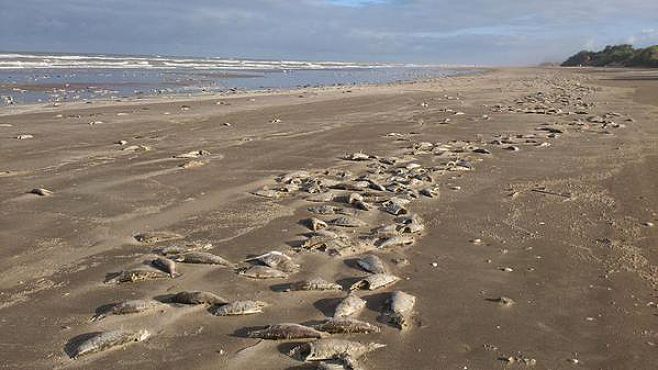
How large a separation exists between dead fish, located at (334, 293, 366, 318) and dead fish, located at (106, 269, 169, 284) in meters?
1.73

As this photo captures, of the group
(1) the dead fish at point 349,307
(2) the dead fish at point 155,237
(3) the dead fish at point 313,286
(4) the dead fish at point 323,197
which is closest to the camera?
(1) the dead fish at point 349,307

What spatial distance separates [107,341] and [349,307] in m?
1.85

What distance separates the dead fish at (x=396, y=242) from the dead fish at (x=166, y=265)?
7.11 ft

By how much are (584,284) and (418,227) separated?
2.11 meters

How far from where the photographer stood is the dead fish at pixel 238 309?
192 inches

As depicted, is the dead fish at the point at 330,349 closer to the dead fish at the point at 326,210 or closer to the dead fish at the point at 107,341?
the dead fish at the point at 107,341

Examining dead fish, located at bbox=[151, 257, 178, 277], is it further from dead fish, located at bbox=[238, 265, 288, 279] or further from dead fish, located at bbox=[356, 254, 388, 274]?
dead fish, located at bbox=[356, 254, 388, 274]

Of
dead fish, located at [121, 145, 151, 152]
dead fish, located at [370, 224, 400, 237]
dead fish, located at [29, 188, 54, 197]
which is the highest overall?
dead fish, located at [121, 145, 151, 152]

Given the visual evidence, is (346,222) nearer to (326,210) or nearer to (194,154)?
(326,210)

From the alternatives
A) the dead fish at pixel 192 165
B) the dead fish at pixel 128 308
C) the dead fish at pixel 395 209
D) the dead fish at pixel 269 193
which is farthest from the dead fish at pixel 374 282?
the dead fish at pixel 192 165

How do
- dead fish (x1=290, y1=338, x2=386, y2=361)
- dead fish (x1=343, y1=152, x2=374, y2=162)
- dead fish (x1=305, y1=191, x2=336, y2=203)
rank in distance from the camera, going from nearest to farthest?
1. dead fish (x1=290, y1=338, x2=386, y2=361)
2. dead fish (x1=305, y1=191, x2=336, y2=203)
3. dead fish (x1=343, y1=152, x2=374, y2=162)

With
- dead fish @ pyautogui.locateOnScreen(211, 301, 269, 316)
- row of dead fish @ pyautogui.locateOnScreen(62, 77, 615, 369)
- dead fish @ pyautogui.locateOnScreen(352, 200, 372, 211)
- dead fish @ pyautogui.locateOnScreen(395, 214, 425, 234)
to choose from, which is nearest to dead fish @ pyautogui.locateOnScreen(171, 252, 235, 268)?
row of dead fish @ pyautogui.locateOnScreen(62, 77, 615, 369)

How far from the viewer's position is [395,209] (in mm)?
7855

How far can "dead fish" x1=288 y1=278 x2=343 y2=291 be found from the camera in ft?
17.7
